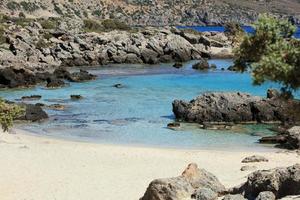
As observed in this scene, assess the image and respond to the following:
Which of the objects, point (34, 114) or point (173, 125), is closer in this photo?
point (173, 125)

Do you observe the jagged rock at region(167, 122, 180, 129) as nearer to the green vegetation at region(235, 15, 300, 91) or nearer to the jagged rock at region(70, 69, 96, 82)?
the green vegetation at region(235, 15, 300, 91)

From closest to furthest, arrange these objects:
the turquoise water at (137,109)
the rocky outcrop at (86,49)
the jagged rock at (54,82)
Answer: the turquoise water at (137,109), the jagged rock at (54,82), the rocky outcrop at (86,49)

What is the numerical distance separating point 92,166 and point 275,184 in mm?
10624

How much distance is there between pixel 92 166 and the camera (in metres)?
24.6

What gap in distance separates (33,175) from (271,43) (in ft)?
45.7

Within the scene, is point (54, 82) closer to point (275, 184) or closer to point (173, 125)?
point (173, 125)

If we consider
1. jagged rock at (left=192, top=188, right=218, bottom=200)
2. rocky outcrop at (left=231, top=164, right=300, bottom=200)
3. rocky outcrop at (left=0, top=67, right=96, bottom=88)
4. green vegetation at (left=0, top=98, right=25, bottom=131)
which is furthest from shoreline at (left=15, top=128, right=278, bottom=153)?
rocky outcrop at (left=0, top=67, right=96, bottom=88)

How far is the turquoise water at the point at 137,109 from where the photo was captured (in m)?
33.0

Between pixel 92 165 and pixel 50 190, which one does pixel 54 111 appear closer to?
pixel 92 165

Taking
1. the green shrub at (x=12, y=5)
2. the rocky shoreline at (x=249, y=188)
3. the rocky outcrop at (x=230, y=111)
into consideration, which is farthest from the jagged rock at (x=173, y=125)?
the green shrub at (x=12, y=5)

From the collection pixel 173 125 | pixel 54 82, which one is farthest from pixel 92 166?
pixel 54 82

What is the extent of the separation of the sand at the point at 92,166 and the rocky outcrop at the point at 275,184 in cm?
379

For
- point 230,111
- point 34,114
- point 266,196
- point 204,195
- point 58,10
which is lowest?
point 34,114

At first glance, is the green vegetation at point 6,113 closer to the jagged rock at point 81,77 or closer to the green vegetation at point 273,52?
the green vegetation at point 273,52
